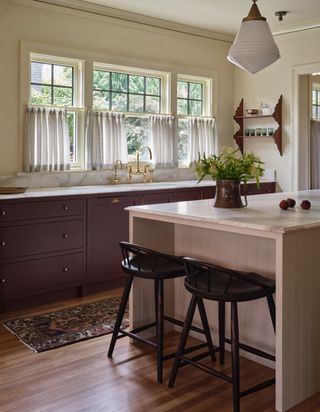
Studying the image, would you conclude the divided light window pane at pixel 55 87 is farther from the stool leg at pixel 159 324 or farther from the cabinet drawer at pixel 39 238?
the stool leg at pixel 159 324

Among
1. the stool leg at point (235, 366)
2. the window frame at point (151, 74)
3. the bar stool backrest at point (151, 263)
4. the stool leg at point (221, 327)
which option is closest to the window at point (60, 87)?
the window frame at point (151, 74)

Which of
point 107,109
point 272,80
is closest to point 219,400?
point 107,109

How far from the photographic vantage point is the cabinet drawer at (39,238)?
13.3ft

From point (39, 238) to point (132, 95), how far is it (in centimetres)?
224

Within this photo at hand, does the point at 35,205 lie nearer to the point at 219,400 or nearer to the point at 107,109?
the point at 107,109

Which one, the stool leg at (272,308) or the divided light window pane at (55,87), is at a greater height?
the divided light window pane at (55,87)

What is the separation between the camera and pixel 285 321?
8.24 feet

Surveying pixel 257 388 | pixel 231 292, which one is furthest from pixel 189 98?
pixel 257 388

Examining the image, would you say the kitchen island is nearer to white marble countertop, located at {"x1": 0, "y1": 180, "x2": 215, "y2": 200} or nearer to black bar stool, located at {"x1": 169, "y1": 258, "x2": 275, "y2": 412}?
black bar stool, located at {"x1": 169, "y1": 258, "x2": 275, "y2": 412}

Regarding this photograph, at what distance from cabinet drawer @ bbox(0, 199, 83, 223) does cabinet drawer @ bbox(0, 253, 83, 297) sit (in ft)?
1.22

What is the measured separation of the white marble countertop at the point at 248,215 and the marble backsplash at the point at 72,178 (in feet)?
6.13

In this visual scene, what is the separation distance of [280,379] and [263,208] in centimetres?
108

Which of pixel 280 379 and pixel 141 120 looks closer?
pixel 280 379

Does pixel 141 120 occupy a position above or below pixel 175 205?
above
